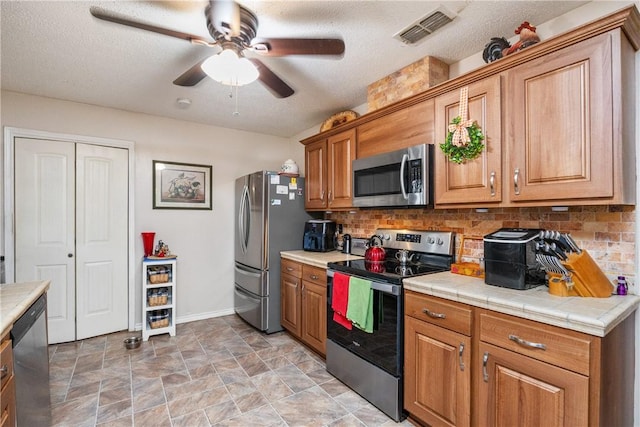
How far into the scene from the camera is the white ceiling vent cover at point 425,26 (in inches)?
68.7

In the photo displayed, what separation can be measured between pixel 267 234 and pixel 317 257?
687 mm

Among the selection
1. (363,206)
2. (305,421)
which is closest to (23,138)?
(363,206)

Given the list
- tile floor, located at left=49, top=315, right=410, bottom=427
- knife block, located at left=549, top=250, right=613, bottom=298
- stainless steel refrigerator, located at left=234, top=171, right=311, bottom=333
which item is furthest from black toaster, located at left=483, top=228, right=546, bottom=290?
stainless steel refrigerator, located at left=234, top=171, right=311, bottom=333

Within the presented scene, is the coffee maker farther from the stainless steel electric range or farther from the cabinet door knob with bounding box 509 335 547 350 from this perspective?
the cabinet door knob with bounding box 509 335 547 350

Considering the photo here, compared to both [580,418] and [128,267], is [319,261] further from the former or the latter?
[128,267]

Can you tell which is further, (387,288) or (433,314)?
(387,288)

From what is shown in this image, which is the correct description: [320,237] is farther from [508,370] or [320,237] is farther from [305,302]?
[508,370]

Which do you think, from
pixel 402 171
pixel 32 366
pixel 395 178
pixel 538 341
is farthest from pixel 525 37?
pixel 32 366

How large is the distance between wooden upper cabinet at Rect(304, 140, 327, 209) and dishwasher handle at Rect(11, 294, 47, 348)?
2275 mm

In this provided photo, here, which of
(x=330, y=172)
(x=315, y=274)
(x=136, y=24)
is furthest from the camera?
(x=330, y=172)

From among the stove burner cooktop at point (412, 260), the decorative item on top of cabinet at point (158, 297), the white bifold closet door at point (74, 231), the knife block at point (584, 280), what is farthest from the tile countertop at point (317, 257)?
the white bifold closet door at point (74, 231)

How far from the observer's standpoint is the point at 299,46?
5.27 ft

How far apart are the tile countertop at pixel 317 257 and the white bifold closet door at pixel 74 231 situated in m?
1.88

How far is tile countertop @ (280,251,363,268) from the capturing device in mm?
2703
